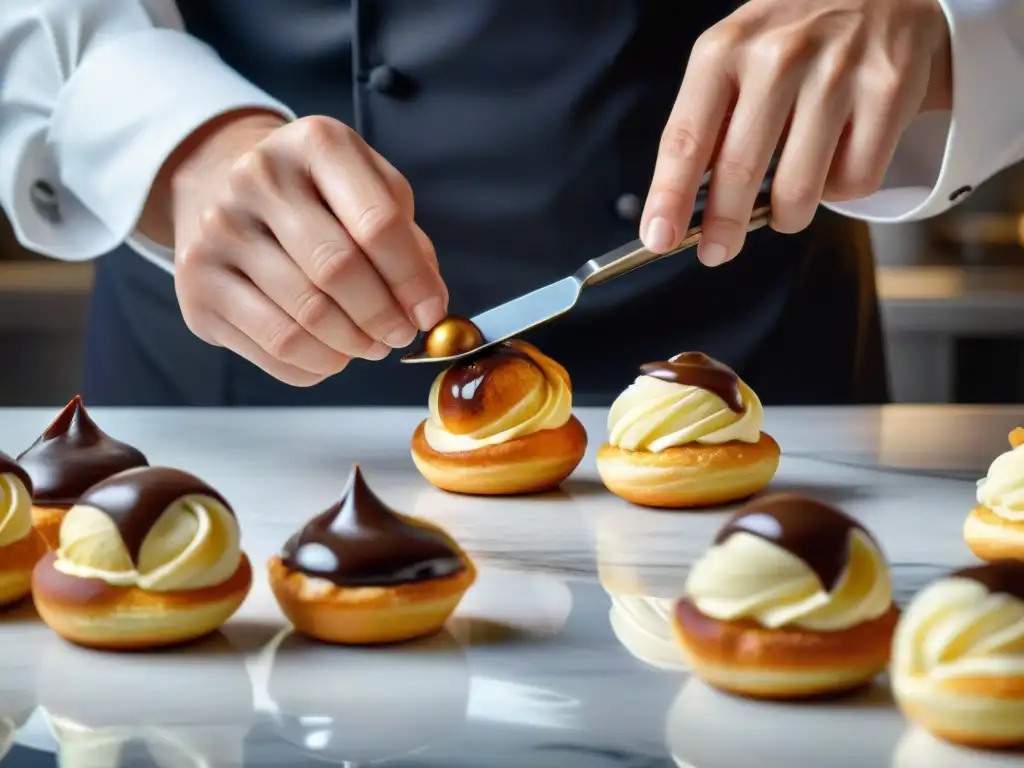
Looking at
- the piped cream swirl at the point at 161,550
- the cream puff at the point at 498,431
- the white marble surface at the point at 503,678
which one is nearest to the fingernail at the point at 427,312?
the cream puff at the point at 498,431

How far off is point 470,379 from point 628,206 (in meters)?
0.49

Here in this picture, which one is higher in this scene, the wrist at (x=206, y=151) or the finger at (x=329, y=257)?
the wrist at (x=206, y=151)

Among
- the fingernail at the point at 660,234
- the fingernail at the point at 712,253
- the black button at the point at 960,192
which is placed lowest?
the black button at the point at 960,192

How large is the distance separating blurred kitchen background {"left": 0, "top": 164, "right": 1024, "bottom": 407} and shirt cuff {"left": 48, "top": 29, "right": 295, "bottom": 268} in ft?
5.34

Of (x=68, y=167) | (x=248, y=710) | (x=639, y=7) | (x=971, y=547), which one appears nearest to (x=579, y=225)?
(x=639, y=7)

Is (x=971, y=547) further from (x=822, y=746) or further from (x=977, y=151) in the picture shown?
(x=977, y=151)

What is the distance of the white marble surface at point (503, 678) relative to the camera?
0.89 m

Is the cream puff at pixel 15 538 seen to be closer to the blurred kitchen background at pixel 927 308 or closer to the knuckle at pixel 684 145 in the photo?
the knuckle at pixel 684 145

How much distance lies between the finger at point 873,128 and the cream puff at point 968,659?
0.63 metres

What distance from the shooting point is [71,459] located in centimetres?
130

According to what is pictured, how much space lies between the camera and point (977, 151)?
5.41 ft

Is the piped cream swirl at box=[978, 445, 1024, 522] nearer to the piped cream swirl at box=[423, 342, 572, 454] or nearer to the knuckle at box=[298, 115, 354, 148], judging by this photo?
the piped cream swirl at box=[423, 342, 572, 454]

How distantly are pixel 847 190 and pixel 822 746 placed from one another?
74 cm

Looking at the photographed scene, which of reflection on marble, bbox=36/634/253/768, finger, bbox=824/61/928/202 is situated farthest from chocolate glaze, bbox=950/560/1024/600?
finger, bbox=824/61/928/202
